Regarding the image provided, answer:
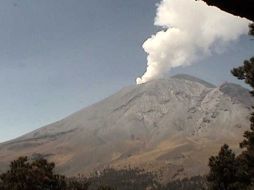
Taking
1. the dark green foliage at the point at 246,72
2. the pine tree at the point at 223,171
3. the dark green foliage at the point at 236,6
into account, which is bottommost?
the pine tree at the point at 223,171

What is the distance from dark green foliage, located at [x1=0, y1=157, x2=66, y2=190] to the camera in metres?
33.4

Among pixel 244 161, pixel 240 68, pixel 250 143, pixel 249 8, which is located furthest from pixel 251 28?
pixel 249 8

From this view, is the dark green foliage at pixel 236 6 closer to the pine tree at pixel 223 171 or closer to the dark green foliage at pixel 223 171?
the dark green foliage at pixel 223 171

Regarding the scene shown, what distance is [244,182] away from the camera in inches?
1506

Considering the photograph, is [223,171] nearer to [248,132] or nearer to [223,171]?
[223,171]

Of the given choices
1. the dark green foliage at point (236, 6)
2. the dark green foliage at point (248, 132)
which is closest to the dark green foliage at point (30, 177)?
the dark green foliage at point (248, 132)

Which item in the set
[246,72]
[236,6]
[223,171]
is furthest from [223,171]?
[236,6]

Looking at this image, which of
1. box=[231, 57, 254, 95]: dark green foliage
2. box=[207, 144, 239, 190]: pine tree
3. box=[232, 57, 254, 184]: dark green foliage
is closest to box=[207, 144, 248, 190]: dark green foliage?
box=[207, 144, 239, 190]: pine tree

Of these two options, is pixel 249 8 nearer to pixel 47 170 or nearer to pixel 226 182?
pixel 47 170

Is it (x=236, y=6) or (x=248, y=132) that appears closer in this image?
(x=236, y=6)

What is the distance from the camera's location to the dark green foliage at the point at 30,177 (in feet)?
110

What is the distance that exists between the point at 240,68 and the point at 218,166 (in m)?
15.6

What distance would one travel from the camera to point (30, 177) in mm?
33688

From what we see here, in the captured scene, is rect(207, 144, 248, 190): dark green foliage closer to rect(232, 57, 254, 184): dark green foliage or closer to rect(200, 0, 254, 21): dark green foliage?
rect(232, 57, 254, 184): dark green foliage
